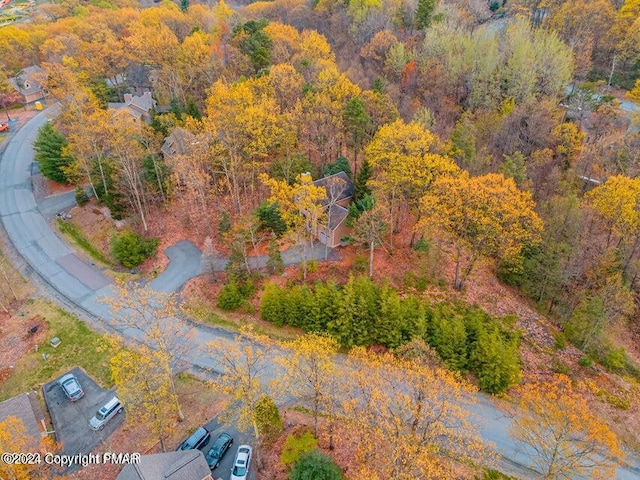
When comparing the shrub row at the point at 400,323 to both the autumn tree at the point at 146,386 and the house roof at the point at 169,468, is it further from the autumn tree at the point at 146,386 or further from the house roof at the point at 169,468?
the house roof at the point at 169,468

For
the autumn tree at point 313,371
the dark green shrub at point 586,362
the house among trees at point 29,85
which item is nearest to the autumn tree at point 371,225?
the autumn tree at point 313,371

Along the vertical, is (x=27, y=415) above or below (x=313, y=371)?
below

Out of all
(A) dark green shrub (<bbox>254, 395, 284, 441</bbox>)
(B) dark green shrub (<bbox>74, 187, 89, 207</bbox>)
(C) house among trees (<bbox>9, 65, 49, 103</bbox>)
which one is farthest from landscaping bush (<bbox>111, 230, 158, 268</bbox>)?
(C) house among trees (<bbox>9, 65, 49, 103</bbox>)

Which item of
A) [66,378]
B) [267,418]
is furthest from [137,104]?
[267,418]

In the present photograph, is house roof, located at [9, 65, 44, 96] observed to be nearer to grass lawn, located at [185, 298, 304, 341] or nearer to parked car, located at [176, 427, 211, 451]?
grass lawn, located at [185, 298, 304, 341]

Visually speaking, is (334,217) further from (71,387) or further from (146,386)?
(71,387)

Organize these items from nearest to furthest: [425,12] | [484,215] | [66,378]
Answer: [66,378], [484,215], [425,12]
